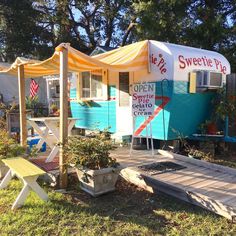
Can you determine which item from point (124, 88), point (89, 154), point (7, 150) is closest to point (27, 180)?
point (89, 154)

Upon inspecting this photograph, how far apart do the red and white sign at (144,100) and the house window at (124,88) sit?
1.14 metres

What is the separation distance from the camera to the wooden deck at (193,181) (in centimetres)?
414

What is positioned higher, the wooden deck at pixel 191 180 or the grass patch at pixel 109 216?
the wooden deck at pixel 191 180

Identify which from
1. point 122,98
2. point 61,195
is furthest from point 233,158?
point 61,195

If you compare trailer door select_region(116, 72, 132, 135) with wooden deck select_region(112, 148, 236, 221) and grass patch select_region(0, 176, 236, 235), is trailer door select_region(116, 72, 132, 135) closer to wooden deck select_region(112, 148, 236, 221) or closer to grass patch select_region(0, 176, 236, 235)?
wooden deck select_region(112, 148, 236, 221)

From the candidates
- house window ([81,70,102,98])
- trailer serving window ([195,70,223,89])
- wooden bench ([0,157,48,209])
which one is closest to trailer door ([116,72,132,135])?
house window ([81,70,102,98])

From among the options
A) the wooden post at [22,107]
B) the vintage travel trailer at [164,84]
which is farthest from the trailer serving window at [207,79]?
the wooden post at [22,107]

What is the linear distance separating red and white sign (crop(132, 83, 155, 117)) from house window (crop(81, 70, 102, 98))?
2.37 meters

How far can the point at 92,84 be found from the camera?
934 centimetres

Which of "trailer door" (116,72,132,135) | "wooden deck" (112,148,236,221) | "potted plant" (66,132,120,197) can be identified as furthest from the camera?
"trailer door" (116,72,132,135)

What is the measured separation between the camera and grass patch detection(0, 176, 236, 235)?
12.0ft

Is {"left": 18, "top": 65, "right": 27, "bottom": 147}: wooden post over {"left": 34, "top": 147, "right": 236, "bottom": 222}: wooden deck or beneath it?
over

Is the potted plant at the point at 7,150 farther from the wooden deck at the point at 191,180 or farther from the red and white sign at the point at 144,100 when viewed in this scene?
the red and white sign at the point at 144,100

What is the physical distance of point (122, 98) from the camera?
820cm
